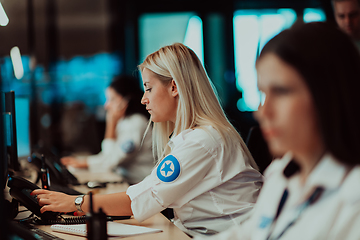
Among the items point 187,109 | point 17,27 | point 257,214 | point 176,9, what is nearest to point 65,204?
point 187,109

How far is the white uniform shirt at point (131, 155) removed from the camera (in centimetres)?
329

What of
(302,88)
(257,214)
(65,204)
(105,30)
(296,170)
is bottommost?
(65,204)

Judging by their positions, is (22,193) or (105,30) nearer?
(22,193)

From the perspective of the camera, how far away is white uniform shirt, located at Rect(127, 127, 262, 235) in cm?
131

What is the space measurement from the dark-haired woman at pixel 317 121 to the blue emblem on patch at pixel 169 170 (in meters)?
0.59

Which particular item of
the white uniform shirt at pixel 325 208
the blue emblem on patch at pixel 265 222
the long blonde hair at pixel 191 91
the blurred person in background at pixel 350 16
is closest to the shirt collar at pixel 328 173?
the white uniform shirt at pixel 325 208

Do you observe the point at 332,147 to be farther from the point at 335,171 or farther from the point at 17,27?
the point at 17,27

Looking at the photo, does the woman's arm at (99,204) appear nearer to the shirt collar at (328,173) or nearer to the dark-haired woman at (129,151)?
the shirt collar at (328,173)

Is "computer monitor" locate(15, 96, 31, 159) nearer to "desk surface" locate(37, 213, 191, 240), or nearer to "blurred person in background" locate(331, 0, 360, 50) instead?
"desk surface" locate(37, 213, 191, 240)

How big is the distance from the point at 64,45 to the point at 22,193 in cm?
461

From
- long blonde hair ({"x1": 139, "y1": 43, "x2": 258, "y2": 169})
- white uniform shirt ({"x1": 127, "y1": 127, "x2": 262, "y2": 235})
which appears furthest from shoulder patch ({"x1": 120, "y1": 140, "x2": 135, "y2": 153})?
white uniform shirt ({"x1": 127, "y1": 127, "x2": 262, "y2": 235})

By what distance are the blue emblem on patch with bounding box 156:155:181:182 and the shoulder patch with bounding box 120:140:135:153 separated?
1999 mm

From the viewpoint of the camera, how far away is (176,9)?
4.90 metres

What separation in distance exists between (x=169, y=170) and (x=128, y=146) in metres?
2.05
